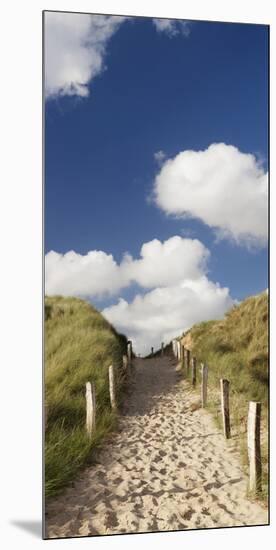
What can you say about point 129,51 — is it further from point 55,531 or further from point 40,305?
point 55,531

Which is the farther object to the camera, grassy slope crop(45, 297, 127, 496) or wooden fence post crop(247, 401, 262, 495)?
wooden fence post crop(247, 401, 262, 495)

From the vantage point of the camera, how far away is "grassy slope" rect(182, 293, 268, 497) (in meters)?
5.17

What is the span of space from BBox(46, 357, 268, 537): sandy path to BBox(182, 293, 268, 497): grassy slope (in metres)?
0.23

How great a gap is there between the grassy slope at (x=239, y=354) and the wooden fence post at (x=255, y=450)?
5.1 inches

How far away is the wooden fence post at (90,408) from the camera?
4.92 metres

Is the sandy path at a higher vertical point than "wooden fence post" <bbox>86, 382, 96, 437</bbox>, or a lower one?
lower

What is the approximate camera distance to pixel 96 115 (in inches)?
195

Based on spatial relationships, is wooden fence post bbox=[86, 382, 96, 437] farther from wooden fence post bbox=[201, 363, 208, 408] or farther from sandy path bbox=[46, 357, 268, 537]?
wooden fence post bbox=[201, 363, 208, 408]

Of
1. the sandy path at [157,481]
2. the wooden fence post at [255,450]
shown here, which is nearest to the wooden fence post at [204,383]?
the sandy path at [157,481]

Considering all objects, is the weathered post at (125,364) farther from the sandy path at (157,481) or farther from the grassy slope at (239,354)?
the grassy slope at (239,354)

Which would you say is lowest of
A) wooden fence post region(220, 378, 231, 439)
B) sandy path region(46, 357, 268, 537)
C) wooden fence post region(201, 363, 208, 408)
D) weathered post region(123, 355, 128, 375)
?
sandy path region(46, 357, 268, 537)

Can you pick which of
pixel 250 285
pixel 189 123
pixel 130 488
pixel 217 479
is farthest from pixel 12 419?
pixel 189 123

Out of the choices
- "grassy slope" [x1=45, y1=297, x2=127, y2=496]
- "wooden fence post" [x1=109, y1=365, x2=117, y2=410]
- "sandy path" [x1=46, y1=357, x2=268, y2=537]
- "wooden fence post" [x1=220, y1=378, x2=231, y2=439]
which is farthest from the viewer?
"wooden fence post" [x1=220, y1=378, x2=231, y2=439]

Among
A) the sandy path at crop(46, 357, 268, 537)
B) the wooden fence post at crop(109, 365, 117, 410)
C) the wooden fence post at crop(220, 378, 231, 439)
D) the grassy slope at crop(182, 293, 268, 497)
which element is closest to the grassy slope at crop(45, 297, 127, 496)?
the wooden fence post at crop(109, 365, 117, 410)
